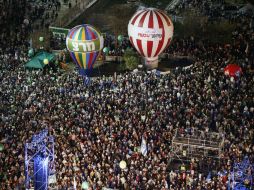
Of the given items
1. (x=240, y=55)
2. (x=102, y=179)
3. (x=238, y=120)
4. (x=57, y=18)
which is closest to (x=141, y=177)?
(x=102, y=179)

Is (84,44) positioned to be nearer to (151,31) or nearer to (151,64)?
(151,31)

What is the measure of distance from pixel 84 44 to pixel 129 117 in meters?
7.84

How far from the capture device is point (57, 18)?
5216 cm

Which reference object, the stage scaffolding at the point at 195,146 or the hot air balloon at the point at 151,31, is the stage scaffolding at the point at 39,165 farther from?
the hot air balloon at the point at 151,31

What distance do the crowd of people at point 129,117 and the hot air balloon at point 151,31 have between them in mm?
1976

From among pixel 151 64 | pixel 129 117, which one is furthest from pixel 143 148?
pixel 151 64

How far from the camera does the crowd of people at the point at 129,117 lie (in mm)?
29781

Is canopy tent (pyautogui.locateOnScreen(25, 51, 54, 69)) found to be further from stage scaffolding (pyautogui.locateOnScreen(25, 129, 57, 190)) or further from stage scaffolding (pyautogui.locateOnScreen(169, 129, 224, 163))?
stage scaffolding (pyautogui.locateOnScreen(169, 129, 224, 163))

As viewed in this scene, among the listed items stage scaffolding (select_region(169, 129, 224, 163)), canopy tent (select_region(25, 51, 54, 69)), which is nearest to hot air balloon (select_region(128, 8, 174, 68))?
canopy tent (select_region(25, 51, 54, 69))

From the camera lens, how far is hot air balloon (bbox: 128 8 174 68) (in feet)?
133

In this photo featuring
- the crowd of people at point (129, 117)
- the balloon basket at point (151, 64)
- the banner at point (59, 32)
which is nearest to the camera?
the crowd of people at point (129, 117)

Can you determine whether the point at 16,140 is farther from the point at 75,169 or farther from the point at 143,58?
the point at 143,58

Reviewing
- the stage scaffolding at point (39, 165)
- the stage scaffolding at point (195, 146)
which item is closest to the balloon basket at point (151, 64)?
the stage scaffolding at point (195, 146)

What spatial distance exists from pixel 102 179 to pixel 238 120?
24.0 feet
